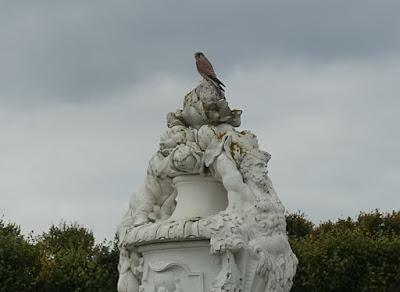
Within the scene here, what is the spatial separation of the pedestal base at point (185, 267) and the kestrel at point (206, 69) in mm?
2019

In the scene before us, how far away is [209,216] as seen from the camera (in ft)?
30.9

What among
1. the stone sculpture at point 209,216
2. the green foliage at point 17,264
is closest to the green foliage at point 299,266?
the green foliage at point 17,264

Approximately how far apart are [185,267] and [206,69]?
2.40 metres

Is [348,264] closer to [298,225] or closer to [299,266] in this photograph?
[299,266]

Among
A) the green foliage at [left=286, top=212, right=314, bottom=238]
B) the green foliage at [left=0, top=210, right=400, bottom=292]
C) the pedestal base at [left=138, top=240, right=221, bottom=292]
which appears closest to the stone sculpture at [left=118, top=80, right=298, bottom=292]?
the pedestal base at [left=138, top=240, right=221, bottom=292]

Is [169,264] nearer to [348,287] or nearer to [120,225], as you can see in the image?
[120,225]

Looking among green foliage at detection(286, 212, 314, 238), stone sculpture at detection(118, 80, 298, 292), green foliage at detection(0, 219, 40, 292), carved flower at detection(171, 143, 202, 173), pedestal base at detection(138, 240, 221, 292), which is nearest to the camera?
stone sculpture at detection(118, 80, 298, 292)

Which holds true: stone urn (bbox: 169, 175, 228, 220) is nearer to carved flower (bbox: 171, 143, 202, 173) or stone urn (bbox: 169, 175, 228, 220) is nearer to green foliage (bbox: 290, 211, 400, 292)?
carved flower (bbox: 171, 143, 202, 173)

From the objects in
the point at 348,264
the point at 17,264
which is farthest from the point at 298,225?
the point at 17,264

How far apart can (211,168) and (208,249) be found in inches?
36.9

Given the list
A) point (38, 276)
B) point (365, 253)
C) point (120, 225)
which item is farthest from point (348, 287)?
point (120, 225)

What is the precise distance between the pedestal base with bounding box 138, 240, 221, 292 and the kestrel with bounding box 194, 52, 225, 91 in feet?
6.63

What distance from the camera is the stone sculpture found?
29.9 feet

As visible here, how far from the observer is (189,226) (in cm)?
924
